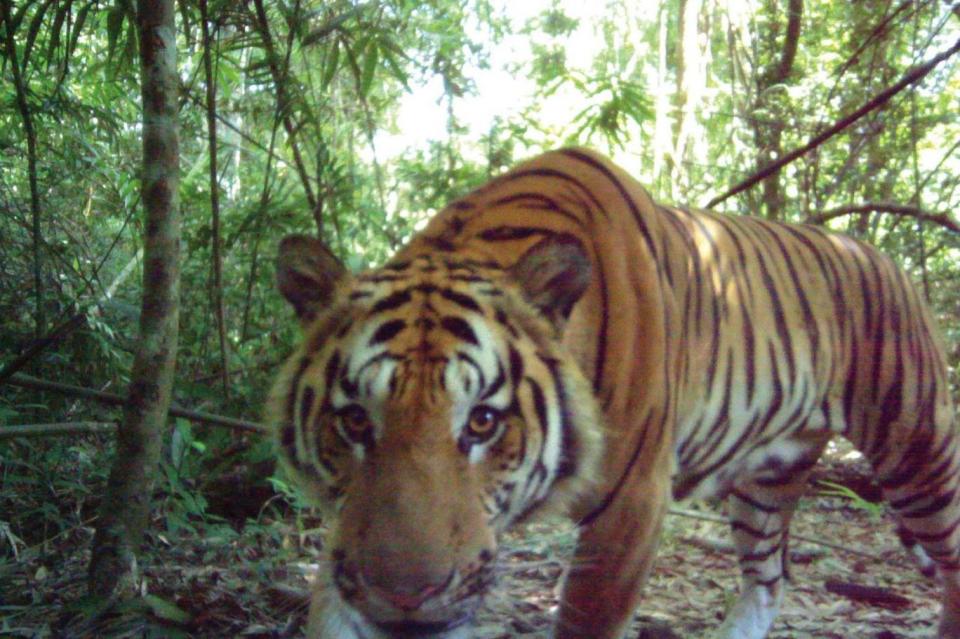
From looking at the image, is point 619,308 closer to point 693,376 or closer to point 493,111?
point 693,376

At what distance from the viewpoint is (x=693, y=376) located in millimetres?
2809

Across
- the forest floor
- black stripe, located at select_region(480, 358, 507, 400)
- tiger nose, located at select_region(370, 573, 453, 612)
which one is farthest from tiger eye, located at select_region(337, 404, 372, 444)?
the forest floor

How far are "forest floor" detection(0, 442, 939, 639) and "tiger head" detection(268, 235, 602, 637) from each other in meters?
0.27

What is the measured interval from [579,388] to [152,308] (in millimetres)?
1388

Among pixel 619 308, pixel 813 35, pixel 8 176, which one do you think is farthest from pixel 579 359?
pixel 813 35

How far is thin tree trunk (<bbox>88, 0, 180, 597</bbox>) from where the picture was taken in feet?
9.11

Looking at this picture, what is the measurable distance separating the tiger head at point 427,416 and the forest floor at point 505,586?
0.27 m

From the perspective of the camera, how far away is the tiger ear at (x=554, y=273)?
7.11 ft

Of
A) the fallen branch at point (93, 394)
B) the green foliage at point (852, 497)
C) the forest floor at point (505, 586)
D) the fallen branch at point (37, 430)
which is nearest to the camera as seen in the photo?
the fallen branch at point (37, 430)

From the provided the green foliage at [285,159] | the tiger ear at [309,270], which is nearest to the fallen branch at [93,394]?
the green foliage at [285,159]

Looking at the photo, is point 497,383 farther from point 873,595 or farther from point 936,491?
point 873,595

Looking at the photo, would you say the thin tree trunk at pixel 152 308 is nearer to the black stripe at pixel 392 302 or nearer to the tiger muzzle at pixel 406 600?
the black stripe at pixel 392 302

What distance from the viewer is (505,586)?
282cm

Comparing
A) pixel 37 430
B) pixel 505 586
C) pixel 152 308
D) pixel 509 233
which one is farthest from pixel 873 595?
pixel 37 430
